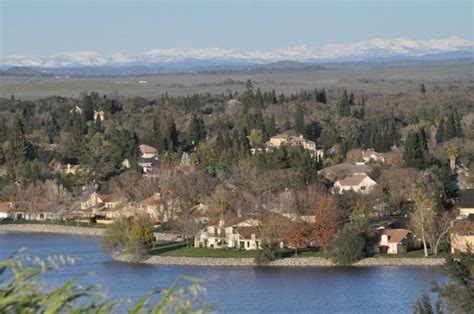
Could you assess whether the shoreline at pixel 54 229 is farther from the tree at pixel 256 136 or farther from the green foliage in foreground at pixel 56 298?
the green foliage in foreground at pixel 56 298

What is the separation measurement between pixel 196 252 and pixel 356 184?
6601mm

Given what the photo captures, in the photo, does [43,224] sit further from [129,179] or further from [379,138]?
[379,138]

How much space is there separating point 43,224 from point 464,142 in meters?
10.3

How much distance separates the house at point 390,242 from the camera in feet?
62.9

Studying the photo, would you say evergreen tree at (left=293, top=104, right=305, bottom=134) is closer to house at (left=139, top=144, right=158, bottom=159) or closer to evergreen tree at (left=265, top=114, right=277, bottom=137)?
evergreen tree at (left=265, top=114, right=277, bottom=137)

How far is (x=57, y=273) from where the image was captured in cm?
1630

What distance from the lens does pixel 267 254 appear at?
18.6 m

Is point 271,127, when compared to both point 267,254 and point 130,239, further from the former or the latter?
point 267,254

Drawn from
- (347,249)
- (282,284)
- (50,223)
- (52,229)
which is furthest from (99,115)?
(282,284)

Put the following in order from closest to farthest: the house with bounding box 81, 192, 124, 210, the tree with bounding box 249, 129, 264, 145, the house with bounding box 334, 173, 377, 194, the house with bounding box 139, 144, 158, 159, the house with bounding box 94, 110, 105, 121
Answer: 1. the house with bounding box 334, 173, 377, 194
2. the house with bounding box 81, 192, 124, 210
3. the house with bounding box 139, 144, 158, 159
4. the tree with bounding box 249, 129, 264, 145
5. the house with bounding box 94, 110, 105, 121

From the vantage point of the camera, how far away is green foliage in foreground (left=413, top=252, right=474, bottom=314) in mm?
10977

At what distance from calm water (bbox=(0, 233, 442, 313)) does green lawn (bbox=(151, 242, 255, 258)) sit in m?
0.90

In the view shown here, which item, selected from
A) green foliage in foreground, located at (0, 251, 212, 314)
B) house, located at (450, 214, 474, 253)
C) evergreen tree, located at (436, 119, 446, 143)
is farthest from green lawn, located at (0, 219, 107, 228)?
green foliage in foreground, located at (0, 251, 212, 314)

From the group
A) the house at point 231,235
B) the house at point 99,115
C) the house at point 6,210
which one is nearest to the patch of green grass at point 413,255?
the house at point 231,235
